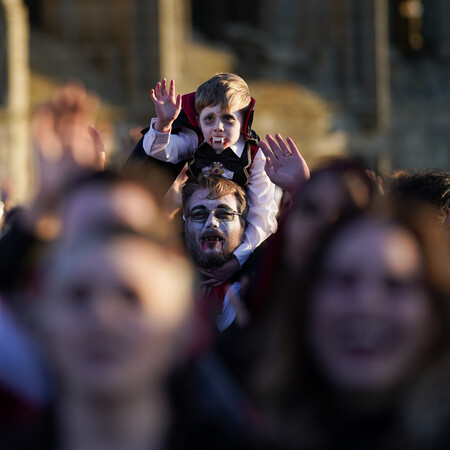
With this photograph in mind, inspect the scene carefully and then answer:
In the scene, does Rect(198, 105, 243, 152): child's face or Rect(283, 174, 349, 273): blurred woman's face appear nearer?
Rect(283, 174, 349, 273): blurred woman's face

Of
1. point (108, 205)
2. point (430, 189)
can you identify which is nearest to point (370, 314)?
point (108, 205)

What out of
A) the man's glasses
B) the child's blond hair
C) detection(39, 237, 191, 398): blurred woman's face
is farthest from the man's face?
detection(39, 237, 191, 398): blurred woman's face

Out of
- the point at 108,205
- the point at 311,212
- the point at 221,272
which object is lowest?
the point at 221,272

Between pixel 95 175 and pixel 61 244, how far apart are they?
0.21 m

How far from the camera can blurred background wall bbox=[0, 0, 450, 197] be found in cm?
1554

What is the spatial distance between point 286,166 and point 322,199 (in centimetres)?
114

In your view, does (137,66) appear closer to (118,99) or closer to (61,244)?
(118,99)

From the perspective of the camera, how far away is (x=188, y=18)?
18.3m

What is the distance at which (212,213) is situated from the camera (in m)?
3.72

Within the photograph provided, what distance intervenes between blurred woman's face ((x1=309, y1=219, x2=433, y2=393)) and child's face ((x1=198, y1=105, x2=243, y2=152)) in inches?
74.9

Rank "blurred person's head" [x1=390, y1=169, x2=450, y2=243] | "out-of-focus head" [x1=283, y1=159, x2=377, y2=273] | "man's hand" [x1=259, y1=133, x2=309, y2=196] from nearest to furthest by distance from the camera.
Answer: "out-of-focus head" [x1=283, y1=159, x2=377, y2=273] → "man's hand" [x1=259, y1=133, x2=309, y2=196] → "blurred person's head" [x1=390, y1=169, x2=450, y2=243]

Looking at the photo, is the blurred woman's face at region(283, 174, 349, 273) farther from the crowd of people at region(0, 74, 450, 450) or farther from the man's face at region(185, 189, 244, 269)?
the man's face at region(185, 189, 244, 269)

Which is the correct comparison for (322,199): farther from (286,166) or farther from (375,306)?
(286,166)

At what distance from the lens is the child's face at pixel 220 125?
149 inches
